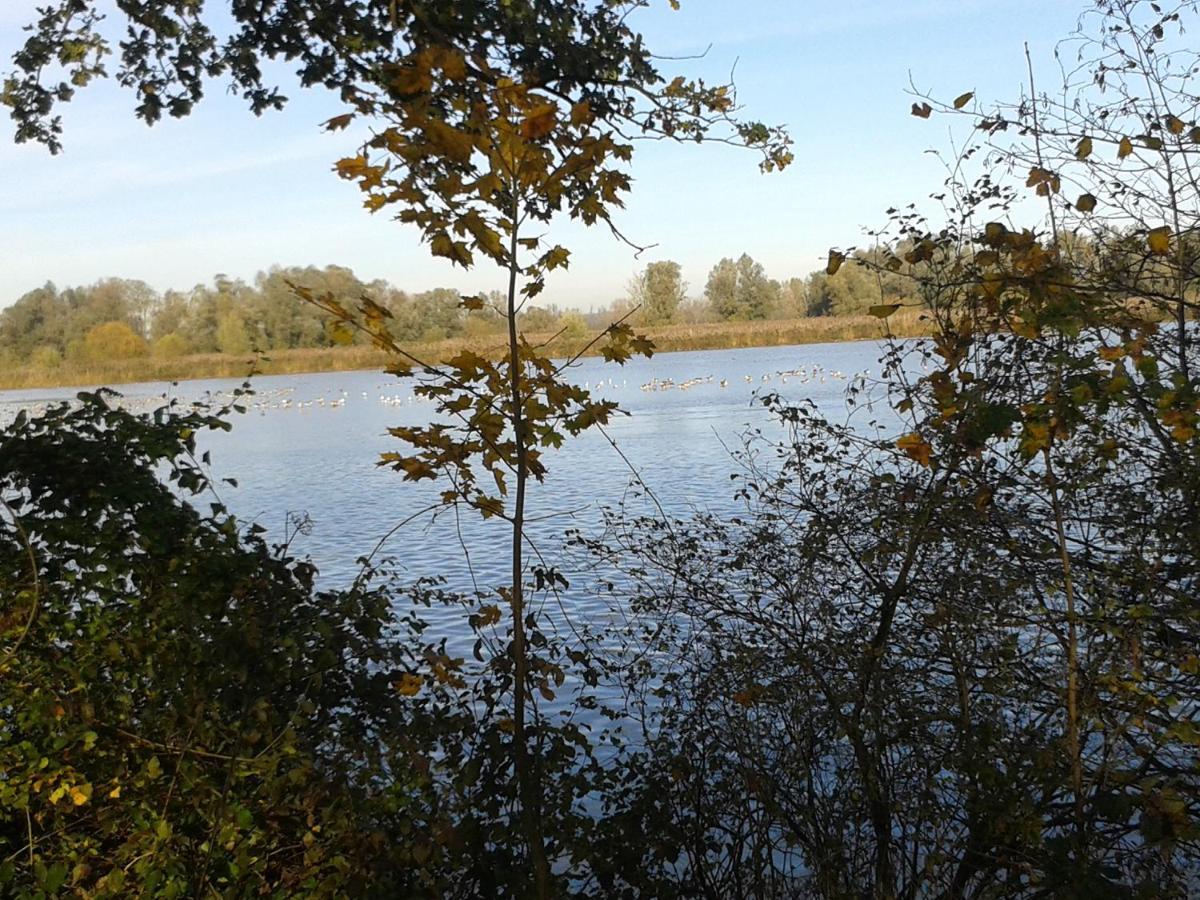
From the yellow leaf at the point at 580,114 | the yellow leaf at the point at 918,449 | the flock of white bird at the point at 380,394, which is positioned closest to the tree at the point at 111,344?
the flock of white bird at the point at 380,394

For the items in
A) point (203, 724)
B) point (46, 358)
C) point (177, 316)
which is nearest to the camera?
point (203, 724)

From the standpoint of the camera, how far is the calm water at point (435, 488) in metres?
9.55

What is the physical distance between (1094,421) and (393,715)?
2546mm

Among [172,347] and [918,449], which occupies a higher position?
[172,347]

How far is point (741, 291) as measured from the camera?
46656mm

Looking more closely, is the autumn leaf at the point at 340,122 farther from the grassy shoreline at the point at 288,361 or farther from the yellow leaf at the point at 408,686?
the grassy shoreline at the point at 288,361

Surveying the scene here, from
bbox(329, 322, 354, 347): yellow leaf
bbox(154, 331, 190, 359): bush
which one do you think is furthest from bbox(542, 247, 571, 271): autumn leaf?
bbox(154, 331, 190, 359): bush

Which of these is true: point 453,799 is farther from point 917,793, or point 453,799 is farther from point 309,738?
point 917,793

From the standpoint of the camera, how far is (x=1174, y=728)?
2.57 m

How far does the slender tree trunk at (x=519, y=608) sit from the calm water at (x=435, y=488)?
54 cm

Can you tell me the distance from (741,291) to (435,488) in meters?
35.3

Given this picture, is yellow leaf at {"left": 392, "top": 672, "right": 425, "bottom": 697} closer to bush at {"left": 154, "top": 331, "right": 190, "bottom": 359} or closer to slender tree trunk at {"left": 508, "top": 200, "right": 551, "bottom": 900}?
slender tree trunk at {"left": 508, "top": 200, "right": 551, "bottom": 900}

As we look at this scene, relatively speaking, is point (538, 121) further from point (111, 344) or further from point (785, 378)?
point (111, 344)

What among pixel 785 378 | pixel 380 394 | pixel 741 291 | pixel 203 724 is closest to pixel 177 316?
pixel 380 394
